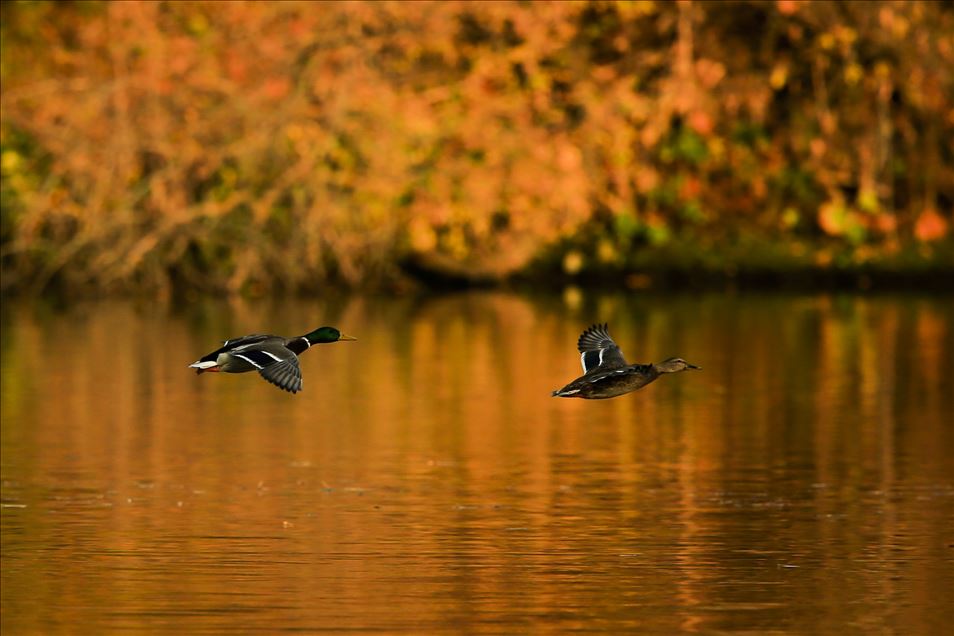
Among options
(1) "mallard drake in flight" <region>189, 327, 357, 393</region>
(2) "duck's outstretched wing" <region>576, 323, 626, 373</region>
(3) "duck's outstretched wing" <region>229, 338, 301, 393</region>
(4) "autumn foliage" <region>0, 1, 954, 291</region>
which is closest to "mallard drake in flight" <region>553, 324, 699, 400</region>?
(2) "duck's outstretched wing" <region>576, 323, 626, 373</region>

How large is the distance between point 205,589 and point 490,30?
84.6 feet

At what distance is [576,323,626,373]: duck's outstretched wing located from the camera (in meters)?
14.6

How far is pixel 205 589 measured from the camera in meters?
15.7

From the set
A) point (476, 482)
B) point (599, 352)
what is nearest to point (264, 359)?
point (599, 352)

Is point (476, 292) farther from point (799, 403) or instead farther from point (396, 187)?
point (799, 403)

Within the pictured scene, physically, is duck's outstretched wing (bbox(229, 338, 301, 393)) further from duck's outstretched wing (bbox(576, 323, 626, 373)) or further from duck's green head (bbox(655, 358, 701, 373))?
duck's green head (bbox(655, 358, 701, 373))

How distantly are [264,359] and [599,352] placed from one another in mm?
2208

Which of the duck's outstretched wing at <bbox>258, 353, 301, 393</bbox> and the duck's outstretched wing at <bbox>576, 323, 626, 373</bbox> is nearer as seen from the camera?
the duck's outstretched wing at <bbox>258, 353, 301, 393</bbox>

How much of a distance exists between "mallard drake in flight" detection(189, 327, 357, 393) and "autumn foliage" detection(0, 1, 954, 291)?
24.7 meters

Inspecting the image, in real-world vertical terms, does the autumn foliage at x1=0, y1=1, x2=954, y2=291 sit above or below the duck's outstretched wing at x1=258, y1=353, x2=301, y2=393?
above

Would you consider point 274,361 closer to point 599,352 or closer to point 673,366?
point 673,366

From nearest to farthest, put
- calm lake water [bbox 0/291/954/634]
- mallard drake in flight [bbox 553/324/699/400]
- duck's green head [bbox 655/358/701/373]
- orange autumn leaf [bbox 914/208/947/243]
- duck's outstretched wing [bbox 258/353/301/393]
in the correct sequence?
1. duck's outstretched wing [bbox 258/353/301/393]
2. duck's green head [bbox 655/358/701/373]
3. mallard drake in flight [bbox 553/324/699/400]
4. calm lake water [bbox 0/291/954/634]
5. orange autumn leaf [bbox 914/208/947/243]

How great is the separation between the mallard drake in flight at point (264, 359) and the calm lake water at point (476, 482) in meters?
1.49

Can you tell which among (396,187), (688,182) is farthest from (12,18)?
(688,182)
